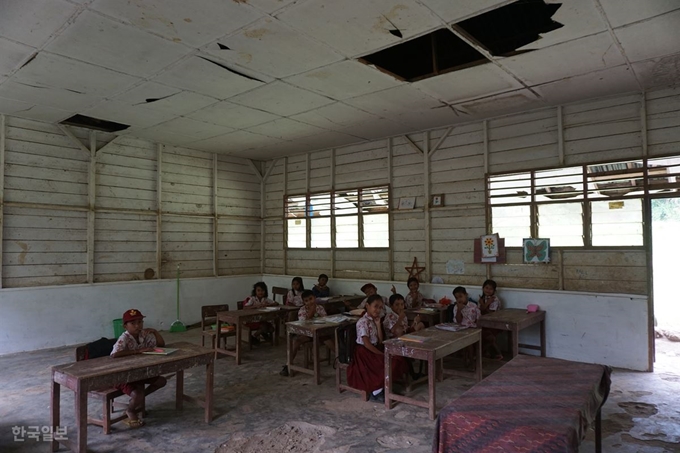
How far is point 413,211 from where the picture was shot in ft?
24.5

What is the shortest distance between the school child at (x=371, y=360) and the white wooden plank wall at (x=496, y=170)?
2.67m

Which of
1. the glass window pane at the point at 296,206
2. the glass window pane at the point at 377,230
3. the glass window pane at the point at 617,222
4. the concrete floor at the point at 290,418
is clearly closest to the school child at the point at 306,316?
the concrete floor at the point at 290,418

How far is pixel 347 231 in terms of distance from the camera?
8500mm

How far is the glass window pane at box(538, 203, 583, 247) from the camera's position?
5.91 m

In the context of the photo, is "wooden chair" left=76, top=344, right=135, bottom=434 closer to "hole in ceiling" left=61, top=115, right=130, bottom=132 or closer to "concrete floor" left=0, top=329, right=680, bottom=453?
"concrete floor" left=0, top=329, right=680, bottom=453

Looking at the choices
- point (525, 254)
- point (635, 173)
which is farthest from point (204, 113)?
point (635, 173)

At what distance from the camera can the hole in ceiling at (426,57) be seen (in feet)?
14.4

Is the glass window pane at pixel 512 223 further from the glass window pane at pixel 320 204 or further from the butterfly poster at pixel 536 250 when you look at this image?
the glass window pane at pixel 320 204

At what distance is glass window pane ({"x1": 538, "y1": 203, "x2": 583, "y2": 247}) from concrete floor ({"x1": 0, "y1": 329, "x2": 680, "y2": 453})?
1.79m

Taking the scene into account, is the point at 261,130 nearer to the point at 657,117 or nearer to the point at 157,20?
the point at 157,20

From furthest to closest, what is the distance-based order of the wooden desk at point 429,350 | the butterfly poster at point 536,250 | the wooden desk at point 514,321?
the butterfly poster at point 536,250 → the wooden desk at point 514,321 → the wooden desk at point 429,350

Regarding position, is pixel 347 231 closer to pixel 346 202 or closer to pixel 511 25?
pixel 346 202

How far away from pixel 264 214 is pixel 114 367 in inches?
273

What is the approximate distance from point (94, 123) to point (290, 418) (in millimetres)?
5963
